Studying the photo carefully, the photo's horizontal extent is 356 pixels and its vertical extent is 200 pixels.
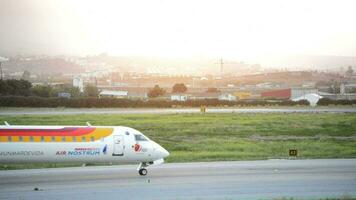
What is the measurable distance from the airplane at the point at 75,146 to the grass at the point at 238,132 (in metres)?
5.62

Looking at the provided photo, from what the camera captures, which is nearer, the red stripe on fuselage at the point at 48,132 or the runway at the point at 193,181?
the runway at the point at 193,181

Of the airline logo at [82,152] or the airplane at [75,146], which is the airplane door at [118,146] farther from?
the airline logo at [82,152]

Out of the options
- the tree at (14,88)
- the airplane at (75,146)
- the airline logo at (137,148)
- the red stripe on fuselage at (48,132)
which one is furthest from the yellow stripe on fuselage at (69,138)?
the tree at (14,88)

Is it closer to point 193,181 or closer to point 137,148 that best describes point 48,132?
point 137,148

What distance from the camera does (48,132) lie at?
81.2ft

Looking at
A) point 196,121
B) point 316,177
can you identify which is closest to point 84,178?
point 316,177

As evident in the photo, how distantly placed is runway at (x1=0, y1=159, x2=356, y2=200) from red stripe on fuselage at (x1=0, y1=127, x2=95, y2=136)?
2.11 m

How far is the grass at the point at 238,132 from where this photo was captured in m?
34.9

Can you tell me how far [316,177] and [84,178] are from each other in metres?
10.9

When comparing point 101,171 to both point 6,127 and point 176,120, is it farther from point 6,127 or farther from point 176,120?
point 176,120

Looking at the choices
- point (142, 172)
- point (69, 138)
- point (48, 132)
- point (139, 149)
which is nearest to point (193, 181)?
point (142, 172)

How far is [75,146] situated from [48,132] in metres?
1.39

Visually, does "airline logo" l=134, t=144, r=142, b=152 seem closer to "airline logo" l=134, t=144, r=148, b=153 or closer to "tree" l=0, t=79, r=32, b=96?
"airline logo" l=134, t=144, r=148, b=153

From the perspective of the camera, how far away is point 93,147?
25250 mm
